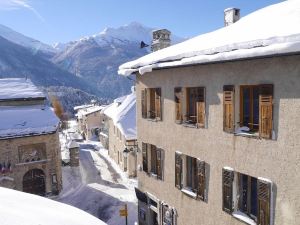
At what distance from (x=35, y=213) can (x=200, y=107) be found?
696 cm

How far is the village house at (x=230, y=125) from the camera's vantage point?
8.05 meters

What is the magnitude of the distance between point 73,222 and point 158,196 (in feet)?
30.9

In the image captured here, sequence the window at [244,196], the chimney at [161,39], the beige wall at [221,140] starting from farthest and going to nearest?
the chimney at [161,39], the window at [244,196], the beige wall at [221,140]

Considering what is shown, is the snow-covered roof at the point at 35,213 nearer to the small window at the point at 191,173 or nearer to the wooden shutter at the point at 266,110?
the wooden shutter at the point at 266,110

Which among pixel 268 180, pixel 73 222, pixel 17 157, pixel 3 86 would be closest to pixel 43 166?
pixel 17 157

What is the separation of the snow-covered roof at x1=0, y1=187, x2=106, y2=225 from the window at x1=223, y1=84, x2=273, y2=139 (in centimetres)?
489

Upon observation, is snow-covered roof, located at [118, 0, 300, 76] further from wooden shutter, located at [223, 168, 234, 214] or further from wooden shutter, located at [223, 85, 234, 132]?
wooden shutter, located at [223, 168, 234, 214]

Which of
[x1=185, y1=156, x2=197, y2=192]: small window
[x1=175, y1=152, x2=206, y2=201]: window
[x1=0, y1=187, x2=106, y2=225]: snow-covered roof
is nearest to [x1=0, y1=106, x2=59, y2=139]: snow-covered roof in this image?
[x1=175, y1=152, x2=206, y2=201]: window

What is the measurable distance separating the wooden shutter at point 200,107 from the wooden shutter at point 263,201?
287 cm

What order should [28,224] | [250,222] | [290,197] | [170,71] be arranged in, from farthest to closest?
[170,71], [250,222], [290,197], [28,224]

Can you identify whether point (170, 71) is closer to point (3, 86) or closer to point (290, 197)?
point (290, 197)

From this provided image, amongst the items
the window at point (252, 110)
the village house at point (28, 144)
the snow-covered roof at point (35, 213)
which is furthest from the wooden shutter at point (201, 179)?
the village house at point (28, 144)

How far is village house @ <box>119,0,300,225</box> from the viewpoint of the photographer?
8.05m

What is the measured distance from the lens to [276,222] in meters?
8.48
